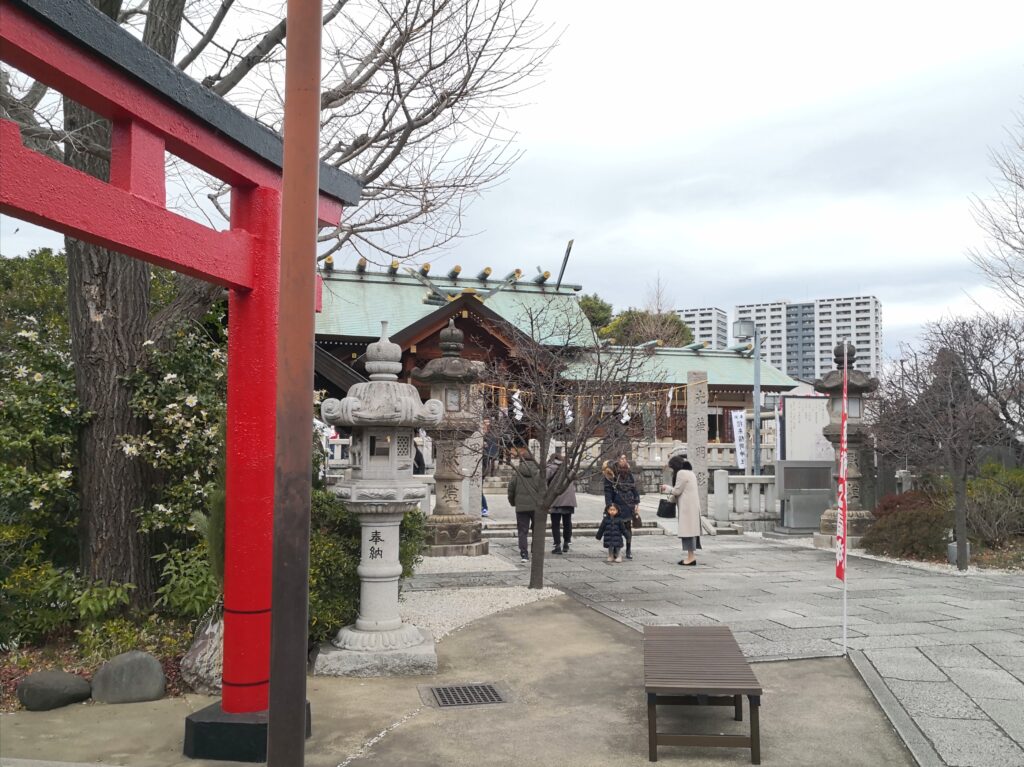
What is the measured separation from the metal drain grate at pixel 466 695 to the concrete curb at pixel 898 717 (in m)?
2.45

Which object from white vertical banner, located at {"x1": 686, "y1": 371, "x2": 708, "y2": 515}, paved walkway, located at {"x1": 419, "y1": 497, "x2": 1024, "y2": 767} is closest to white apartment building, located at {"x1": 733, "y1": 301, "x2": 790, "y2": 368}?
white vertical banner, located at {"x1": 686, "y1": 371, "x2": 708, "y2": 515}

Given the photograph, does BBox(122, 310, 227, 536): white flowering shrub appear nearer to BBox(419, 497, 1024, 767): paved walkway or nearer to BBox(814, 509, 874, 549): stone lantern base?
BBox(419, 497, 1024, 767): paved walkway

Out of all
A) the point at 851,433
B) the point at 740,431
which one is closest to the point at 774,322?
the point at 740,431

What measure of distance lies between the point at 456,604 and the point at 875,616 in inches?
166

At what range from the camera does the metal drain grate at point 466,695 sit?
546 cm

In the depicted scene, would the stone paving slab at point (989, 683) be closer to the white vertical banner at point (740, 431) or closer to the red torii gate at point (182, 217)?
the red torii gate at point (182, 217)

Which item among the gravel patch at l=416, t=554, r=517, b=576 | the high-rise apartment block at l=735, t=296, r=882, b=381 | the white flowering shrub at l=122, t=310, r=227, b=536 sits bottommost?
the gravel patch at l=416, t=554, r=517, b=576

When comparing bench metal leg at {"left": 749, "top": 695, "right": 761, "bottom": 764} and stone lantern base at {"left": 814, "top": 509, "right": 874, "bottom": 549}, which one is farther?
stone lantern base at {"left": 814, "top": 509, "right": 874, "bottom": 549}

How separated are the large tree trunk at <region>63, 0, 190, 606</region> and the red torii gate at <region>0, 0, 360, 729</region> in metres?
2.33

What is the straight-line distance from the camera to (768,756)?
449 cm

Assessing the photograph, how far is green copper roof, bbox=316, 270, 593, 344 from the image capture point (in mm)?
23938

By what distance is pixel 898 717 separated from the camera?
5012 millimetres

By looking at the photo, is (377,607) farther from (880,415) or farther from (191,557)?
(880,415)

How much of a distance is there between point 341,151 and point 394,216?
1072mm
